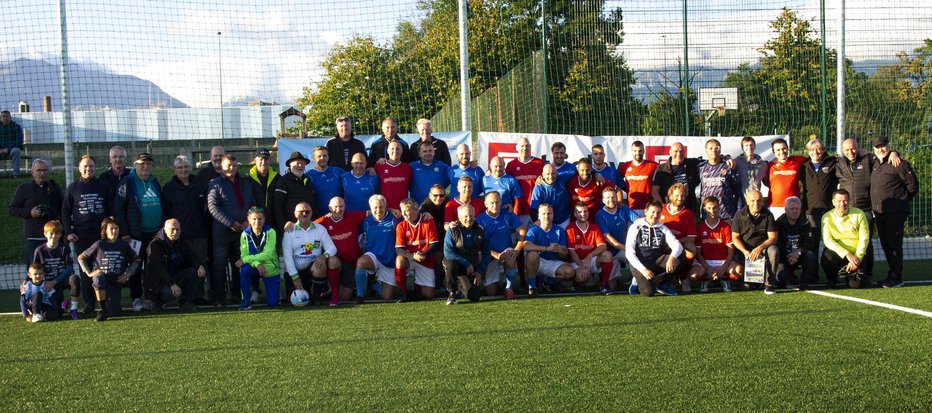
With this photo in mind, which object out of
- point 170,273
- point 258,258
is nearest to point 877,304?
point 258,258

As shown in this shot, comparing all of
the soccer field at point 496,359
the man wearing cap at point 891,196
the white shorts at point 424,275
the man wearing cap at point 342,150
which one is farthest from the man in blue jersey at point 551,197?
the man wearing cap at point 891,196

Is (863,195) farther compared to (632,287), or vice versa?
(863,195)

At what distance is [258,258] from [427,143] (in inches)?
83.1

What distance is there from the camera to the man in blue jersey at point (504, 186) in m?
8.49

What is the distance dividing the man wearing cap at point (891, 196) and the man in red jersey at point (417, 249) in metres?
4.63

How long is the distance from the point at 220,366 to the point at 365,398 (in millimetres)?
1286

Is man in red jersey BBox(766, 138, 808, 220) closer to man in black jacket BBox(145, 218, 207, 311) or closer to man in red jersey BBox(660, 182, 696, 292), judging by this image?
man in red jersey BBox(660, 182, 696, 292)

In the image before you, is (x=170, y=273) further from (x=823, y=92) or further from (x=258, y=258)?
(x=823, y=92)

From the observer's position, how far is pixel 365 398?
4.02m

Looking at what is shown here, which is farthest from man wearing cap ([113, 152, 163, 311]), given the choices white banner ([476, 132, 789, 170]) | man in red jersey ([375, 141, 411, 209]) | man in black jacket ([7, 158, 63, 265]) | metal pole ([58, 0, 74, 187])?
white banner ([476, 132, 789, 170])

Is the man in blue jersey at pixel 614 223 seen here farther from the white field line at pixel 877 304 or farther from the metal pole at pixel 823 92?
the metal pole at pixel 823 92

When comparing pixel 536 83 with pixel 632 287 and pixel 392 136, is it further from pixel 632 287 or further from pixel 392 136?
pixel 632 287

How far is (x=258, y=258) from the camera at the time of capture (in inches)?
305

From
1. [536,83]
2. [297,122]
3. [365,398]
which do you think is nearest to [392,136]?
[536,83]
